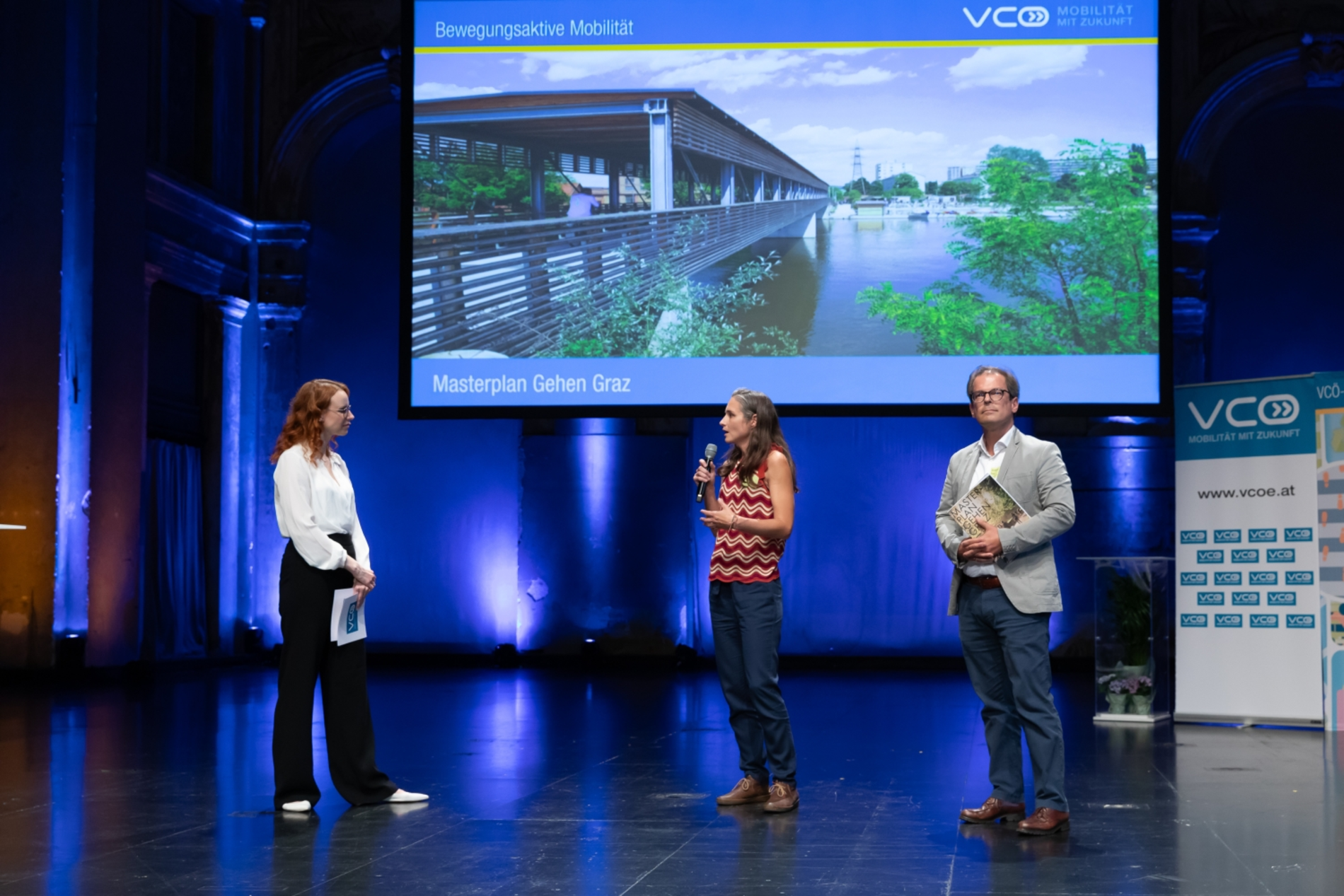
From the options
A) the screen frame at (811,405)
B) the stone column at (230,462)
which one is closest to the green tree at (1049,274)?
the screen frame at (811,405)

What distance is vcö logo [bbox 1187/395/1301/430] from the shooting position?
6.92 metres

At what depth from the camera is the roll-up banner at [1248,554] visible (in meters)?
6.89

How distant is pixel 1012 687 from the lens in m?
3.88

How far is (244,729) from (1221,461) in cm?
507

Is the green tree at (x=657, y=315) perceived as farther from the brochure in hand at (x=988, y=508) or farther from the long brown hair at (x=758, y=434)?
the brochure in hand at (x=988, y=508)

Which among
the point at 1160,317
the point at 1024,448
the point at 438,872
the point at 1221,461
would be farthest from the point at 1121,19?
the point at 438,872

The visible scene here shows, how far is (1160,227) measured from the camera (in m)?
8.52

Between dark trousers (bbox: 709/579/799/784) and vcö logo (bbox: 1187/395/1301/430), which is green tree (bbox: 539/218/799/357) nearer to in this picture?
vcö logo (bbox: 1187/395/1301/430)

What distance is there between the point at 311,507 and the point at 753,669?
144 cm

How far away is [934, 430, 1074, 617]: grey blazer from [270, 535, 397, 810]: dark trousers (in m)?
1.87

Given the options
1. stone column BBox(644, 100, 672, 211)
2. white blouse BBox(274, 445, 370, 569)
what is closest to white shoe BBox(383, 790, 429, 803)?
white blouse BBox(274, 445, 370, 569)

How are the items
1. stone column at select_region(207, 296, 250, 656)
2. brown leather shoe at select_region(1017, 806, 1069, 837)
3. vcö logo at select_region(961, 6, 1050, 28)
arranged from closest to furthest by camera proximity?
brown leather shoe at select_region(1017, 806, 1069, 837) < vcö logo at select_region(961, 6, 1050, 28) < stone column at select_region(207, 296, 250, 656)

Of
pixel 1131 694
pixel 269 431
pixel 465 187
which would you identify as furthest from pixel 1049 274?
pixel 269 431

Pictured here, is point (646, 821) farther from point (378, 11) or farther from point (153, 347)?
point (378, 11)
